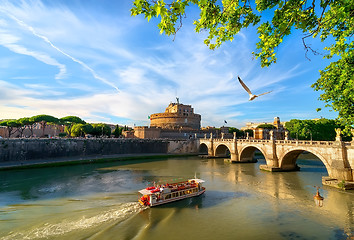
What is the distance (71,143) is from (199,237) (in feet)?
125

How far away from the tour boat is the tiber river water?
52 centimetres

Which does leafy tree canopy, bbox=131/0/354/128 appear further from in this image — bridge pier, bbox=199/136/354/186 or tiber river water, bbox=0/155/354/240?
bridge pier, bbox=199/136/354/186

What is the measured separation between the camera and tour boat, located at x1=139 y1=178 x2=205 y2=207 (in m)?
14.7

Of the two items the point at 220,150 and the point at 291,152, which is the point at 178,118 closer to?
the point at 220,150

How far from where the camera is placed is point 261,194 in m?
17.5

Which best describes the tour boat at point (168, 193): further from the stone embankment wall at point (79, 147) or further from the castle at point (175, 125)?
the castle at point (175, 125)

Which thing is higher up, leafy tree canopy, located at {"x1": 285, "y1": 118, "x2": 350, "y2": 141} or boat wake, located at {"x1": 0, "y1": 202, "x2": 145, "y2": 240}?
leafy tree canopy, located at {"x1": 285, "y1": 118, "x2": 350, "y2": 141}

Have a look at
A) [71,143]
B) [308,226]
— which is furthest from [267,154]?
[71,143]

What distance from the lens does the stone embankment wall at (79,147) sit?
33.4 m

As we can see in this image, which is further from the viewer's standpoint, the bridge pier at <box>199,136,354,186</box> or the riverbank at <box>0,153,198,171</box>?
the riverbank at <box>0,153,198,171</box>

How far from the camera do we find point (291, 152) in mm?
26594

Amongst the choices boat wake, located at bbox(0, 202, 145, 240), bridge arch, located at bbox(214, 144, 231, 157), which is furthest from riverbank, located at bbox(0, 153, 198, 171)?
boat wake, located at bbox(0, 202, 145, 240)

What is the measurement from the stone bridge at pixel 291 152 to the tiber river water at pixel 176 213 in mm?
2687

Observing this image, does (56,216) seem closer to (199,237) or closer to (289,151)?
(199,237)
